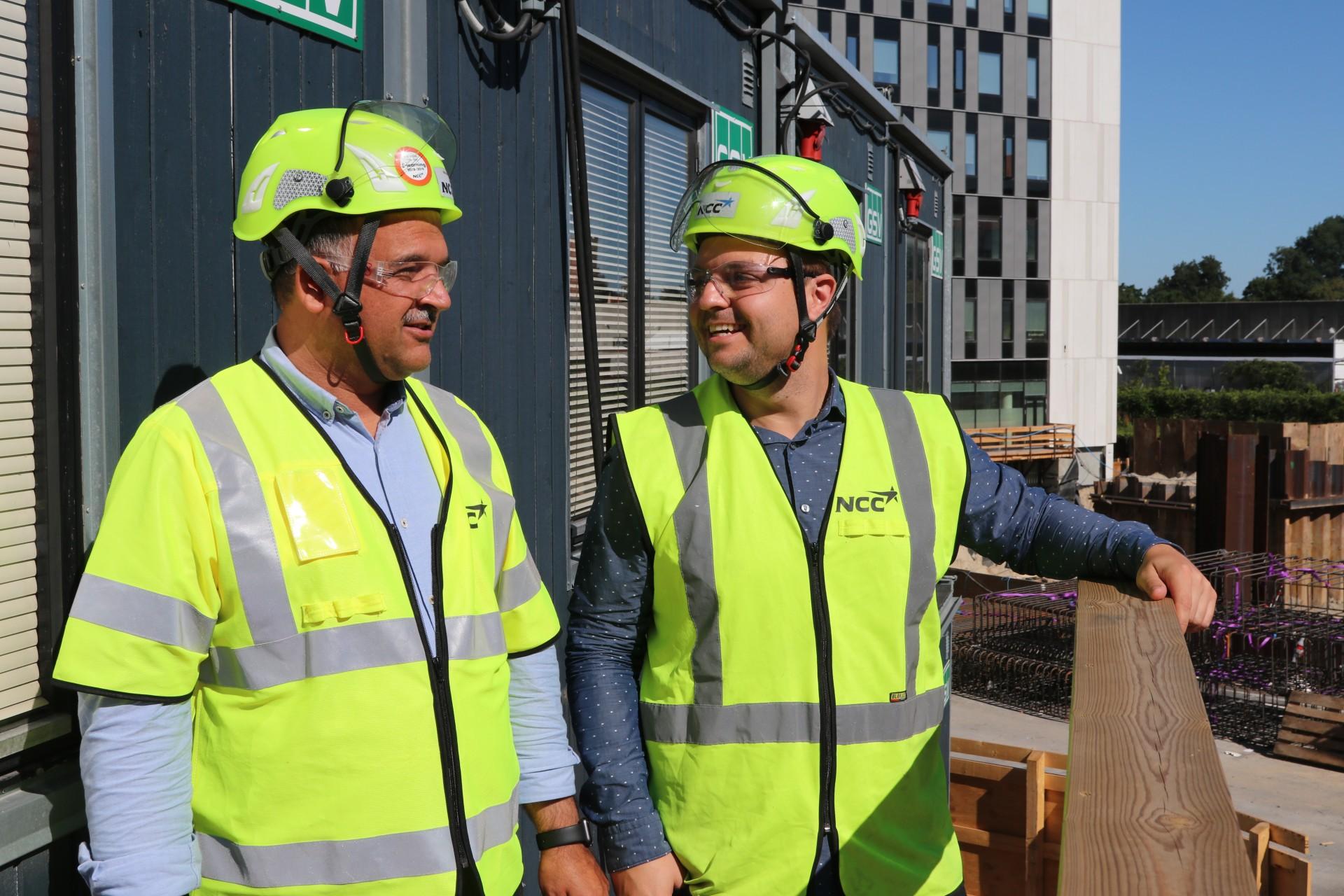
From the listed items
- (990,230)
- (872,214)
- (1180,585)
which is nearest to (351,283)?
(1180,585)

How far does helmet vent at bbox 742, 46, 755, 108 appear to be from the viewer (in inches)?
281

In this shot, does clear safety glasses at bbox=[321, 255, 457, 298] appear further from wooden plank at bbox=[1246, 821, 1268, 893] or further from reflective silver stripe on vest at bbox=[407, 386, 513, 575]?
wooden plank at bbox=[1246, 821, 1268, 893]

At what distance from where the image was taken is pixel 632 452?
2771mm

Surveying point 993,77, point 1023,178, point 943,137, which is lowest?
point 1023,178

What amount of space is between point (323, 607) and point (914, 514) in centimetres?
131

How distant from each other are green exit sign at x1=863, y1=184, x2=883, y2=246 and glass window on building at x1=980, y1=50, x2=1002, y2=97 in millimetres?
46645

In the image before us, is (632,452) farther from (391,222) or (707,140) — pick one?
(707,140)

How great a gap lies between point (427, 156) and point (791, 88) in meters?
5.78

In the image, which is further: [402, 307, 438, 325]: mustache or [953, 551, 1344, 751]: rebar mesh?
[953, 551, 1344, 751]: rebar mesh

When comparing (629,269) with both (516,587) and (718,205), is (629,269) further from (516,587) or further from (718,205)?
(516,587)

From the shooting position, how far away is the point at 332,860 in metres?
2.16

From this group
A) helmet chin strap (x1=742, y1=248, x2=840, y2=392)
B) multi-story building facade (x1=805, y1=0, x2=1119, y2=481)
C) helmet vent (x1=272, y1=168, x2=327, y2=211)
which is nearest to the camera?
helmet vent (x1=272, y1=168, x2=327, y2=211)

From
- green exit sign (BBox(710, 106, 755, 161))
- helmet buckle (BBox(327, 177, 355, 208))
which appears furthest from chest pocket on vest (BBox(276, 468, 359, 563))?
green exit sign (BBox(710, 106, 755, 161))

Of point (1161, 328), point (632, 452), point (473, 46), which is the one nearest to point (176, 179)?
point (632, 452)
